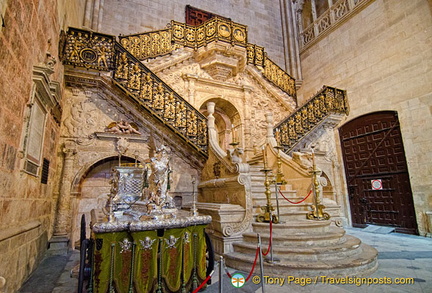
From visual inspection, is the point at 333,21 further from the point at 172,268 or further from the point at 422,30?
the point at 172,268

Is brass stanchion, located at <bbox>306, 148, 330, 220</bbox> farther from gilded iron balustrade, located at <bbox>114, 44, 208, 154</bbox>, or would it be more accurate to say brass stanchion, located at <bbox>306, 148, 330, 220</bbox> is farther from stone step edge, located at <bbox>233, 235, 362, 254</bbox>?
gilded iron balustrade, located at <bbox>114, 44, 208, 154</bbox>

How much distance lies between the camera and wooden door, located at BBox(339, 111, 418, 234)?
23.3 ft

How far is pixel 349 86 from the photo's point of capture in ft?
29.6

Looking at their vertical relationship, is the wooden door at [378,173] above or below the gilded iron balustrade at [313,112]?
below

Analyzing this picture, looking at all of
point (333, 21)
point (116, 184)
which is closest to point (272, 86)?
point (333, 21)

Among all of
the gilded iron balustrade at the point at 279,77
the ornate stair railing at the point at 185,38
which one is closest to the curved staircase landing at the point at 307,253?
the ornate stair railing at the point at 185,38

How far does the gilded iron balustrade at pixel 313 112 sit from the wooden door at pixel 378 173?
0.89 m

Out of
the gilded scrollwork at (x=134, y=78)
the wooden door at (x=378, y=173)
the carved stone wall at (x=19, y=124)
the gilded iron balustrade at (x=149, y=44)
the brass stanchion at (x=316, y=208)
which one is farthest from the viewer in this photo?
the gilded iron balustrade at (x=149, y=44)

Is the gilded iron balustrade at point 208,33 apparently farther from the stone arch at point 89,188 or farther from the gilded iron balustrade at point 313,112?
the stone arch at point 89,188

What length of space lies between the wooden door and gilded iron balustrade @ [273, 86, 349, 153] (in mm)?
886

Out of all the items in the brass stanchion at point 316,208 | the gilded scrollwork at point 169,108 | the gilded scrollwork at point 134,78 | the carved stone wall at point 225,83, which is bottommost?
the brass stanchion at point 316,208

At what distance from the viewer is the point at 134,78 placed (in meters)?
6.56

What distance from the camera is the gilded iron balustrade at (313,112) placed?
324 inches

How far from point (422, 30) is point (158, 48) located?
8476 mm
